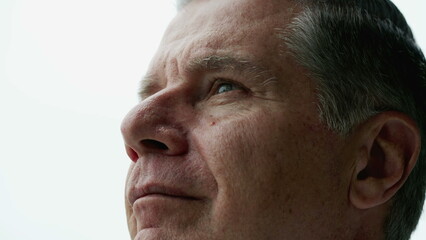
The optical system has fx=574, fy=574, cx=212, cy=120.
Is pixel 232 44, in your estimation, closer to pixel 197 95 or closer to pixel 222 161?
pixel 197 95

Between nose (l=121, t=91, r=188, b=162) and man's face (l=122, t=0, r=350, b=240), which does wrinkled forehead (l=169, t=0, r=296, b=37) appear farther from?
nose (l=121, t=91, r=188, b=162)

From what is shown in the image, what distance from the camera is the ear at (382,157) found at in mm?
1190

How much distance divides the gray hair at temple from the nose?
0.91 ft

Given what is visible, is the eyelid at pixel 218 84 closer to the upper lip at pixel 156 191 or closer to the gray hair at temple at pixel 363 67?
the gray hair at temple at pixel 363 67

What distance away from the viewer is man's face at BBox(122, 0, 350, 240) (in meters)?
1.10

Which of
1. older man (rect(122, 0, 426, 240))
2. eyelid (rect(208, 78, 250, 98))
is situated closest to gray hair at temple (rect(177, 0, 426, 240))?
older man (rect(122, 0, 426, 240))

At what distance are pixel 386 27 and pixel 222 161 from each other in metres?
0.52

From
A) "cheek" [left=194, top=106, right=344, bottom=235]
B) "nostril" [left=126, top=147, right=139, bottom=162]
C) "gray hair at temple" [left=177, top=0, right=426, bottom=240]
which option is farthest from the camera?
"nostril" [left=126, top=147, right=139, bottom=162]

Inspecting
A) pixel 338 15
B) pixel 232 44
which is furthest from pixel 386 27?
pixel 232 44

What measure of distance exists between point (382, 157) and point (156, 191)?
0.48 metres

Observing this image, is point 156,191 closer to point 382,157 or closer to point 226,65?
point 226,65

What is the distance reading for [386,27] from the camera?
4.32ft

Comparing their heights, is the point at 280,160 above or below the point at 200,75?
below

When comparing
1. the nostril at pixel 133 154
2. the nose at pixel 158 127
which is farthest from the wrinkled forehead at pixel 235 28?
the nostril at pixel 133 154
